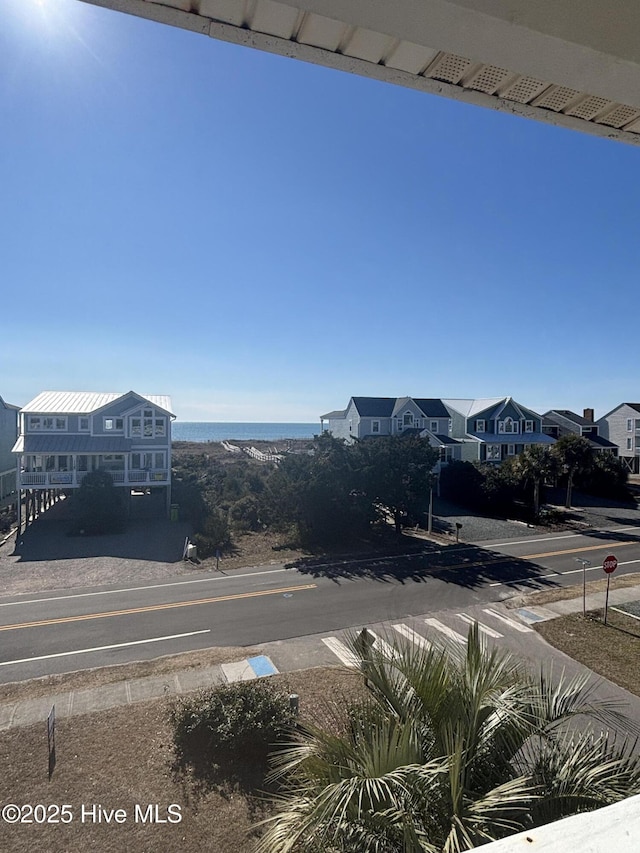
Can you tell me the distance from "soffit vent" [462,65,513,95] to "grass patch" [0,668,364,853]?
23.4ft

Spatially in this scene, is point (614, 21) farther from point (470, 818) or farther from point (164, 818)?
point (164, 818)

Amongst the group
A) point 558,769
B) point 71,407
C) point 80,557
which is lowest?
point 80,557

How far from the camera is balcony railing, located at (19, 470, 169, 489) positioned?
2778 centimetres

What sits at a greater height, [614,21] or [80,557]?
[614,21]

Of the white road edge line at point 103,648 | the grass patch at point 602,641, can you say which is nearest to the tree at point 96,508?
the white road edge line at point 103,648

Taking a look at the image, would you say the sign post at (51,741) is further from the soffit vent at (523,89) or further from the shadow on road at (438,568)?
the shadow on road at (438,568)

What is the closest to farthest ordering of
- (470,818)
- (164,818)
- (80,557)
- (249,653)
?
1. (470,818)
2. (164,818)
3. (249,653)
4. (80,557)

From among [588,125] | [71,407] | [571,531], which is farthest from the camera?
[71,407]

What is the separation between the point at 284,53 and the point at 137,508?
3290 cm

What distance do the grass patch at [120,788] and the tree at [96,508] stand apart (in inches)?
746

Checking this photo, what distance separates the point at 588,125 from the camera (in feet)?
8.58

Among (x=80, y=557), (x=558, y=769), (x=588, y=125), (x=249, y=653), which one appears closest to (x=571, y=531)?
(x=249, y=653)

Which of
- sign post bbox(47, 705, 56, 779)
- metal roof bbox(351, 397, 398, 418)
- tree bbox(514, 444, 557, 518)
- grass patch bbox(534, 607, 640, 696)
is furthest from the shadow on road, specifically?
metal roof bbox(351, 397, 398, 418)

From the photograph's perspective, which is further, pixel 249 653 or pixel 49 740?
pixel 249 653
